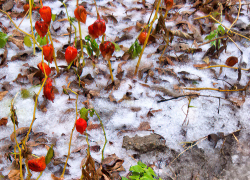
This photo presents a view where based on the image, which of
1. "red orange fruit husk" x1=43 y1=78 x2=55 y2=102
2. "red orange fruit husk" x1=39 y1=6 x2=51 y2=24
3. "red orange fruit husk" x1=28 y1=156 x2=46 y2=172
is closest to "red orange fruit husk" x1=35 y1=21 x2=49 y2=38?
"red orange fruit husk" x1=39 y1=6 x2=51 y2=24

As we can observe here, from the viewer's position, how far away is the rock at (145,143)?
1.30 meters

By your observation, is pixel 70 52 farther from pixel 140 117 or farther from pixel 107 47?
pixel 140 117

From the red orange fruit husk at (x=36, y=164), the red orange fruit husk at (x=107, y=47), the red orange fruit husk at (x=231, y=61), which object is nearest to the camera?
the red orange fruit husk at (x=36, y=164)

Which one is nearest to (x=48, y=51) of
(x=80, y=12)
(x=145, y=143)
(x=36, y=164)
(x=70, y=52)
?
(x=70, y=52)

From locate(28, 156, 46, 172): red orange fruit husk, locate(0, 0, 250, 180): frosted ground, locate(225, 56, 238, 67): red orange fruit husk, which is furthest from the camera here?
locate(225, 56, 238, 67): red orange fruit husk

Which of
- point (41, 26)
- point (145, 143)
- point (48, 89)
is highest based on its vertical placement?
point (41, 26)

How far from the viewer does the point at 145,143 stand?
131 cm

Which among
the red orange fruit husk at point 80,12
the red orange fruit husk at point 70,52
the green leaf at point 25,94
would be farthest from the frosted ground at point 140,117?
the red orange fruit husk at point 80,12

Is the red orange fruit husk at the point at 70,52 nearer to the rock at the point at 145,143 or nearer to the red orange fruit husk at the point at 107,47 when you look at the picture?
the red orange fruit husk at the point at 107,47

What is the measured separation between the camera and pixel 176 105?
1546 millimetres

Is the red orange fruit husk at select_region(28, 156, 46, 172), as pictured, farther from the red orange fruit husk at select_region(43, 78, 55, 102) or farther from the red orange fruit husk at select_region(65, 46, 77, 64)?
the red orange fruit husk at select_region(65, 46, 77, 64)

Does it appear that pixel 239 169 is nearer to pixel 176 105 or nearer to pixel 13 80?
pixel 176 105

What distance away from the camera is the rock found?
130cm

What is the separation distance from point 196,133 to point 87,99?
0.77 metres
